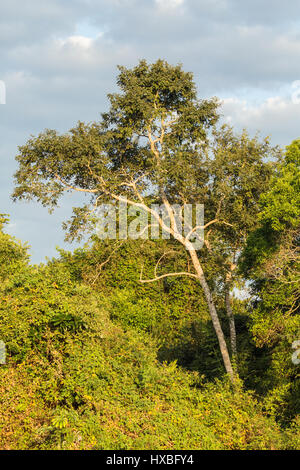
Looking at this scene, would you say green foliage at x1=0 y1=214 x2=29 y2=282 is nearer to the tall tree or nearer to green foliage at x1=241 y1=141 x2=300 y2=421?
the tall tree

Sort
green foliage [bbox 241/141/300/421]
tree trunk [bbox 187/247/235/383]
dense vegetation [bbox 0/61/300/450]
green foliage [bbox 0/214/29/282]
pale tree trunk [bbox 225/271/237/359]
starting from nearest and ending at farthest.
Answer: dense vegetation [bbox 0/61/300/450] → green foliage [bbox 241/141/300/421] → tree trunk [bbox 187/247/235/383] → pale tree trunk [bbox 225/271/237/359] → green foliage [bbox 0/214/29/282]

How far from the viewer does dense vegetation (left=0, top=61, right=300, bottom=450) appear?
496 inches

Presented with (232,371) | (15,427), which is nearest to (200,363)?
(232,371)

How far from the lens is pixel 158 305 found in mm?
29188

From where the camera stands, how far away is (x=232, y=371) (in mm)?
19672

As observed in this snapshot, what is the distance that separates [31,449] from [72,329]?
11.1ft

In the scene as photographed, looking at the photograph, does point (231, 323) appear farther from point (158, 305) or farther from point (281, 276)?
point (158, 305)

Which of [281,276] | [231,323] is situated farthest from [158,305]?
[281,276]

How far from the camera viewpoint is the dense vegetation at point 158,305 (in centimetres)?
1259

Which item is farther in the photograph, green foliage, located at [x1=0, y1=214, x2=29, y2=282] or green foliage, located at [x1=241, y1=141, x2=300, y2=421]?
green foliage, located at [x1=0, y1=214, x2=29, y2=282]

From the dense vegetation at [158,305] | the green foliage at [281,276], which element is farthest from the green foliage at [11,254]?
the green foliage at [281,276]

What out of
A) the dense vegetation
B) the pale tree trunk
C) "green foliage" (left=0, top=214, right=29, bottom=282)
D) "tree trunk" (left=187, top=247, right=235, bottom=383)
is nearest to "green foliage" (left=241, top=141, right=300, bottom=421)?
the dense vegetation
